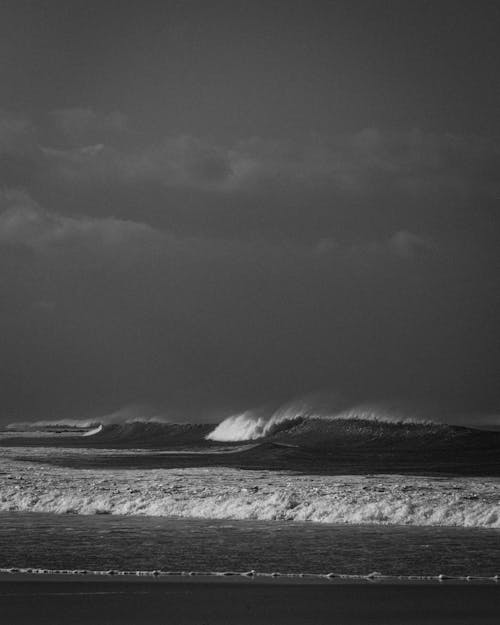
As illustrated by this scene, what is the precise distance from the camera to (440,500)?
78.8ft

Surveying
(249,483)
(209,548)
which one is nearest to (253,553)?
(209,548)

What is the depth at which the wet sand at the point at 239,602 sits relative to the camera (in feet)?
40.0

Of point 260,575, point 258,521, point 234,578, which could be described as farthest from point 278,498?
point 234,578

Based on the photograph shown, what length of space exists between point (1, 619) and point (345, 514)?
12.8 m

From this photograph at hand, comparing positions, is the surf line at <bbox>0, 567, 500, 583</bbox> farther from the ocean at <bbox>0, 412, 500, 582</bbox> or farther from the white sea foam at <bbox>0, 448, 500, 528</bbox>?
the white sea foam at <bbox>0, 448, 500, 528</bbox>

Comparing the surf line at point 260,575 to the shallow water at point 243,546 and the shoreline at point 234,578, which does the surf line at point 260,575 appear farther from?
Result: the shallow water at point 243,546

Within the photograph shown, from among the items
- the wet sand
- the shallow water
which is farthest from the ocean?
the wet sand

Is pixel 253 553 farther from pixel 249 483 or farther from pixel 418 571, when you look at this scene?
pixel 249 483

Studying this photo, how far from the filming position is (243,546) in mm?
18828

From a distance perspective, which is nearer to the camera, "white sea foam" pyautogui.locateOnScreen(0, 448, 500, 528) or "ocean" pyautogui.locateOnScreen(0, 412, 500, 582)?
"ocean" pyautogui.locateOnScreen(0, 412, 500, 582)

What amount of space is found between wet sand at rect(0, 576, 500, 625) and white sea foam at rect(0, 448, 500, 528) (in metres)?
8.31

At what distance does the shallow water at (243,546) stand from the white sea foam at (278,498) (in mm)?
1033

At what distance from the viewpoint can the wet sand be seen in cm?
1219

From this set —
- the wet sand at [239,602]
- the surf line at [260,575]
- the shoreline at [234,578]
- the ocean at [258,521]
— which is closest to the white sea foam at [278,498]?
the ocean at [258,521]
